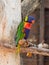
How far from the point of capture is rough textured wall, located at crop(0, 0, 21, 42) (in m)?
1.27

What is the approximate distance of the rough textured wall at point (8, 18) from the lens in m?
1.27

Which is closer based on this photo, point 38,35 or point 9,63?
point 9,63

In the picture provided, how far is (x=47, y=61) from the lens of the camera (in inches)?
86.7

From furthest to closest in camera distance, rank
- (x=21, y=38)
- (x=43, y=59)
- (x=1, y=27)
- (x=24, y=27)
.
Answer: (x=43, y=59), (x=24, y=27), (x=21, y=38), (x=1, y=27)

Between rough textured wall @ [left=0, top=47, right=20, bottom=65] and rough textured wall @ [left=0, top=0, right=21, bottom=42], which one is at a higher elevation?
rough textured wall @ [left=0, top=0, right=21, bottom=42]

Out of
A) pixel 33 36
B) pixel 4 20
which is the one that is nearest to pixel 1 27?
pixel 4 20

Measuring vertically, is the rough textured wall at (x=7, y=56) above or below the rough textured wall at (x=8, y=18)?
below

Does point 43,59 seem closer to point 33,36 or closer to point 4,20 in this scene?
point 33,36

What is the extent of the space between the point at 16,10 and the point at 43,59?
0.92 metres

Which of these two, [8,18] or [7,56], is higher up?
[8,18]

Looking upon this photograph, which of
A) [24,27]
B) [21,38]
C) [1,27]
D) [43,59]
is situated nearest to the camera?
[1,27]

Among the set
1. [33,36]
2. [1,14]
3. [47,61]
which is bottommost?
[47,61]

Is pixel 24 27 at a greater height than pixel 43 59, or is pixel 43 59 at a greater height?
pixel 24 27

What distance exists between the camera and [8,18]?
128 cm
